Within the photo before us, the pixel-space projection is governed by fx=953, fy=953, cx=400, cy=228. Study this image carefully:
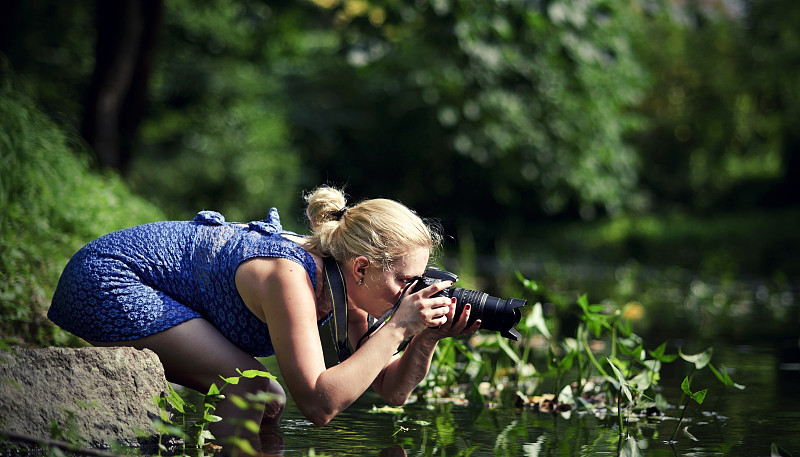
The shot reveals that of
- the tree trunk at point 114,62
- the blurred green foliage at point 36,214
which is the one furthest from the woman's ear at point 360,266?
the tree trunk at point 114,62

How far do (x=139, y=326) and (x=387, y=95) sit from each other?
21.5 m

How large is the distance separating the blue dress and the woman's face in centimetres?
23

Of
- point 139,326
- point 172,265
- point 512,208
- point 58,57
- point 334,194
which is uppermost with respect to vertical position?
point 512,208

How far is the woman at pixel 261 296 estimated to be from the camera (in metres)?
2.69

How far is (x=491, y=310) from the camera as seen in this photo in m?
2.91

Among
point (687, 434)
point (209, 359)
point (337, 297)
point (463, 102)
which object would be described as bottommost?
point (209, 359)

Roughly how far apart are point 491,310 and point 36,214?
2.91 m

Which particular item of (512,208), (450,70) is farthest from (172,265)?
(512,208)

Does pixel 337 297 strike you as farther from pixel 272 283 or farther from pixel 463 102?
pixel 463 102

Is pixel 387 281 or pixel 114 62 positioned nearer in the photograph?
pixel 387 281

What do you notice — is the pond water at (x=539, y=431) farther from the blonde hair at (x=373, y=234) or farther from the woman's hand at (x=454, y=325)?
the blonde hair at (x=373, y=234)

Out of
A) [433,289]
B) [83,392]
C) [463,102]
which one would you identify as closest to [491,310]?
[433,289]

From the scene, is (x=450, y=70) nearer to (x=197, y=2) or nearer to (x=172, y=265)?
(x=197, y=2)

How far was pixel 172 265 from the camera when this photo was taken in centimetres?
296
